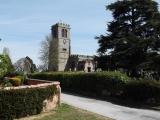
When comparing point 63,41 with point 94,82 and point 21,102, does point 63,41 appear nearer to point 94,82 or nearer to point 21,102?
point 94,82

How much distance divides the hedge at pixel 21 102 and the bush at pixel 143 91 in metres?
7.10

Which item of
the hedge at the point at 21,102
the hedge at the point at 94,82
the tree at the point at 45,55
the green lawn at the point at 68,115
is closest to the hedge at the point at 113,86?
the hedge at the point at 94,82

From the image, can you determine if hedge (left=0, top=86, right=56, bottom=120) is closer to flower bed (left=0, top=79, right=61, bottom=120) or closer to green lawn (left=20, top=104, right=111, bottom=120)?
flower bed (left=0, top=79, right=61, bottom=120)

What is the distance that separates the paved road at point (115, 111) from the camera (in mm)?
17516

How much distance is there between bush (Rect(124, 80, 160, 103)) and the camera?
22047 mm

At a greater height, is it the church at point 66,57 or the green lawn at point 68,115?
the church at point 66,57

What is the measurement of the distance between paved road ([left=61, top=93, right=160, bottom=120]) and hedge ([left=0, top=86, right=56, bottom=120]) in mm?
3246

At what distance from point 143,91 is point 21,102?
916cm

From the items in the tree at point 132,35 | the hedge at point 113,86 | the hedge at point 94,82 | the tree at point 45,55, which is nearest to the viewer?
the hedge at point 113,86

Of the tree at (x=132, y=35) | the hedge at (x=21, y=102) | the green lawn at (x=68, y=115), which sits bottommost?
the green lawn at (x=68, y=115)

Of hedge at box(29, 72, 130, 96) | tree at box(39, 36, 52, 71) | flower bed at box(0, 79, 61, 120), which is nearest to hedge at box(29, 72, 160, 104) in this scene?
hedge at box(29, 72, 130, 96)

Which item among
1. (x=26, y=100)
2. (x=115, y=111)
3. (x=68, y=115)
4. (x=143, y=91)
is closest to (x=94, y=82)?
(x=143, y=91)

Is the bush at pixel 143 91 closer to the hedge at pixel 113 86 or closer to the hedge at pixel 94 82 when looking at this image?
the hedge at pixel 113 86

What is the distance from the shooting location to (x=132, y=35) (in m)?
35.0
